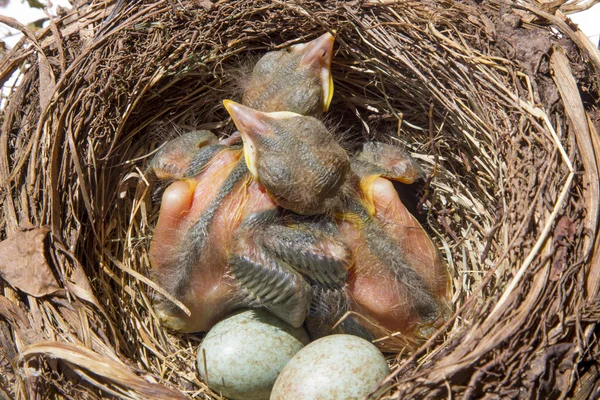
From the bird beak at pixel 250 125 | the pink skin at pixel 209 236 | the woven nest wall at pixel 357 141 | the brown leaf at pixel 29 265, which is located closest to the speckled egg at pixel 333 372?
the woven nest wall at pixel 357 141

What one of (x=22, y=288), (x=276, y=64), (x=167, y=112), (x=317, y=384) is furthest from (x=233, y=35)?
(x=317, y=384)

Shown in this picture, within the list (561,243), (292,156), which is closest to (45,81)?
(292,156)

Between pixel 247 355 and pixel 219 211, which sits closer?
pixel 247 355

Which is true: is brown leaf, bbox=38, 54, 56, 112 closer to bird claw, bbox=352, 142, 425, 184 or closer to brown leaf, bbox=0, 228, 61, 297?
brown leaf, bbox=0, 228, 61, 297

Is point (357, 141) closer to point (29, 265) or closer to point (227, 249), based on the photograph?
point (227, 249)

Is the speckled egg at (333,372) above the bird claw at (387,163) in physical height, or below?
below

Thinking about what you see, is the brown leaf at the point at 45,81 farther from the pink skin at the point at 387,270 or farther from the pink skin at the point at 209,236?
the pink skin at the point at 387,270
